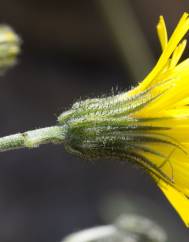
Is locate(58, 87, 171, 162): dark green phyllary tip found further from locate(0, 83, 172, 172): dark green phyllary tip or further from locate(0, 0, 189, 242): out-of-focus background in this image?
locate(0, 0, 189, 242): out-of-focus background

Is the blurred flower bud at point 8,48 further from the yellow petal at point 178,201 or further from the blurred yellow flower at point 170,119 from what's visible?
the yellow petal at point 178,201

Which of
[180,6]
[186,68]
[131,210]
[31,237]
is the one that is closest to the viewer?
[186,68]

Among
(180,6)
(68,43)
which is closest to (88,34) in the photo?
(68,43)

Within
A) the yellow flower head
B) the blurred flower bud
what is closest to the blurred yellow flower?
the yellow flower head

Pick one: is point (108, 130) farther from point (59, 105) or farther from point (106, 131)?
point (59, 105)

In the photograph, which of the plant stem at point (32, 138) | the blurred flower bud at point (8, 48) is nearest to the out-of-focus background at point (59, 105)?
the blurred flower bud at point (8, 48)

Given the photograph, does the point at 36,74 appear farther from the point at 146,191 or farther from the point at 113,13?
the point at 113,13
